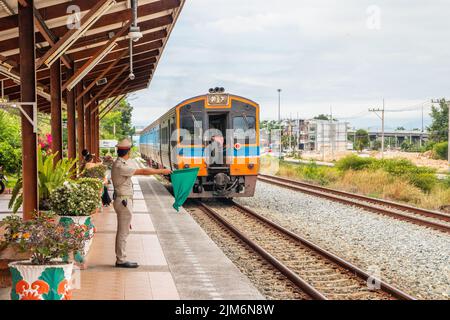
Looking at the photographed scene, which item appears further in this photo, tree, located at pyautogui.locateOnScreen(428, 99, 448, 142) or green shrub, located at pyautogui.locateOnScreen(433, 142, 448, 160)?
tree, located at pyautogui.locateOnScreen(428, 99, 448, 142)

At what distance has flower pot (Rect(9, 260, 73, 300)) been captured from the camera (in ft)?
16.9

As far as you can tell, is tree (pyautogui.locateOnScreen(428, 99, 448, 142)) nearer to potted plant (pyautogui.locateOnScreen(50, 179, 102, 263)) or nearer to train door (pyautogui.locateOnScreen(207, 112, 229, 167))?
train door (pyautogui.locateOnScreen(207, 112, 229, 167))

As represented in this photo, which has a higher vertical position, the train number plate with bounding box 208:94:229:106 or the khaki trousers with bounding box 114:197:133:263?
the train number plate with bounding box 208:94:229:106

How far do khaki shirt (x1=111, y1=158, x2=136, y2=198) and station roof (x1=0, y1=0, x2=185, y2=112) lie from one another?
10.9 feet

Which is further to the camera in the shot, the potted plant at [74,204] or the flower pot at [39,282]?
the potted plant at [74,204]

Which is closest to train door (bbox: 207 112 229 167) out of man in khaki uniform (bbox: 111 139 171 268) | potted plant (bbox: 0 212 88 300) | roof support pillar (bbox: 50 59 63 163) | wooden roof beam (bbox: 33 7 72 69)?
roof support pillar (bbox: 50 59 63 163)

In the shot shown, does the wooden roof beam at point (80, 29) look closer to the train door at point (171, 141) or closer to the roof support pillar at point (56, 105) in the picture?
the roof support pillar at point (56, 105)

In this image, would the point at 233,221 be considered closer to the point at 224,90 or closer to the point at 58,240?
the point at 224,90

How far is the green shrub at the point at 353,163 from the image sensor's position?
A: 1072 inches

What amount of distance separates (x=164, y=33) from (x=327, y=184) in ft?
39.6

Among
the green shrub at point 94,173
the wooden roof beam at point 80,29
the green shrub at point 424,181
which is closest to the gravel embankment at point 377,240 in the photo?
the green shrub at point 94,173

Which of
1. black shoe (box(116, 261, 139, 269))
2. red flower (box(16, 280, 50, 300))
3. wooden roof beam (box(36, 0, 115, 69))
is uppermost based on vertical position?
wooden roof beam (box(36, 0, 115, 69))

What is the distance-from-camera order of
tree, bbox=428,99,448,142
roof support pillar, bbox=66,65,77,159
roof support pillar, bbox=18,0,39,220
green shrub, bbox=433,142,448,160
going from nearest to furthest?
roof support pillar, bbox=18,0,39,220, roof support pillar, bbox=66,65,77,159, green shrub, bbox=433,142,448,160, tree, bbox=428,99,448,142

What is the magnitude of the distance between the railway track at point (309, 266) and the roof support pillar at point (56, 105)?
3894 mm
